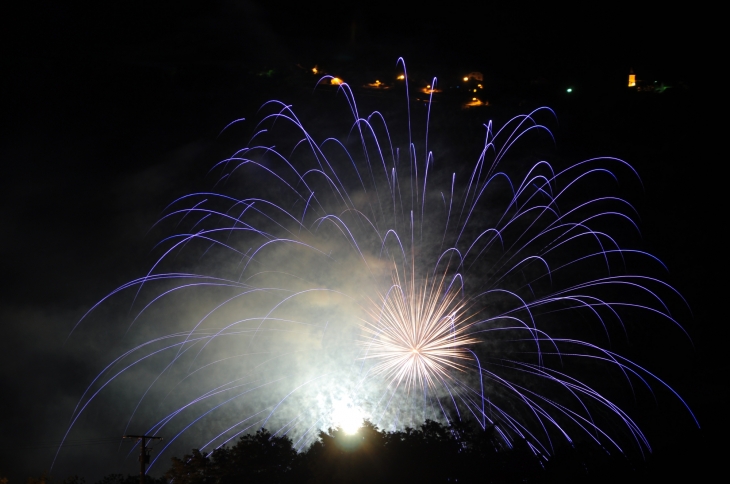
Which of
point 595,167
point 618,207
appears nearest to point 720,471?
point 618,207

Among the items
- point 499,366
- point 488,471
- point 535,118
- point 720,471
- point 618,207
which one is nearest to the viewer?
point 720,471

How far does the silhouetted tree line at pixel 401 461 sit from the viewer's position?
65.0 ft

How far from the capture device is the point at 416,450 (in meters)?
20.8

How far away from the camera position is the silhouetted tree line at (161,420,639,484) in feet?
65.0

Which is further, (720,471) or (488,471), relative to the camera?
(488,471)

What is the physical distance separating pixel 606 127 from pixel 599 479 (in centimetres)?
3424

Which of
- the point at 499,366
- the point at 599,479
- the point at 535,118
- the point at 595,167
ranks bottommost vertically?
the point at 599,479

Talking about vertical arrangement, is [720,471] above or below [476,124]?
below

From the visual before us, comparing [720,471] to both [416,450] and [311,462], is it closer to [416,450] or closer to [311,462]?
[416,450]

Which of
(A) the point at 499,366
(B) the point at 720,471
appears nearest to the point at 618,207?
(A) the point at 499,366

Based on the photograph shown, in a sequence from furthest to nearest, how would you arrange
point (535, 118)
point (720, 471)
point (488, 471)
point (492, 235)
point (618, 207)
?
1. point (535, 118)
2. point (618, 207)
3. point (492, 235)
4. point (488, 471)
5. point (720, 471)

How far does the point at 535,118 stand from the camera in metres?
51.0

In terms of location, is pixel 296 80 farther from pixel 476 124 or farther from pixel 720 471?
pixel 720 471

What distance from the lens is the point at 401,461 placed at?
66.9ft
